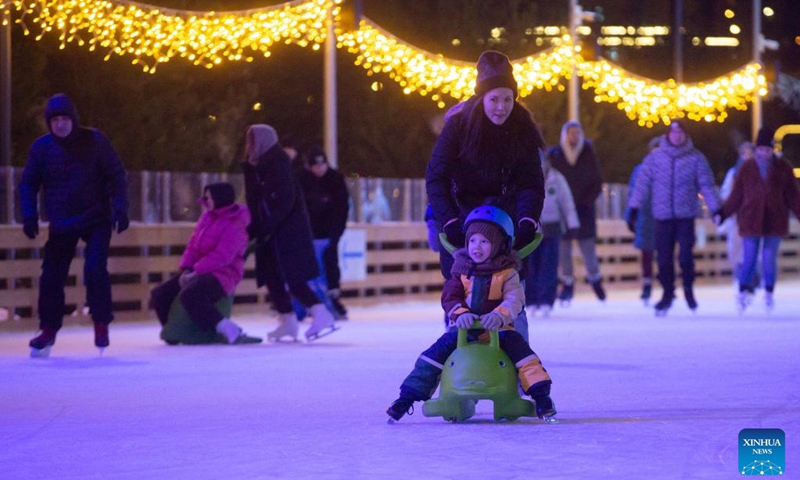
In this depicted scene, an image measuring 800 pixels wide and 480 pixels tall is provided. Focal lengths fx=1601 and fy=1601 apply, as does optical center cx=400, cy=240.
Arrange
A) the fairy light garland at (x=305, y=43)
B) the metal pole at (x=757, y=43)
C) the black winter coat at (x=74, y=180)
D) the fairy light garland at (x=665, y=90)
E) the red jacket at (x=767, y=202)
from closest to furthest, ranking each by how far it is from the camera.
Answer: the black winter coat at (x=74, y=180) → the fairy light garland at (x=305, y=43) → the red jacket at (x=767, y=202) → the fairy light garland at (x=665, y=90) → the metal pole at (x=757, y=43)

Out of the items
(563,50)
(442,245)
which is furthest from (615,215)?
(442,245)

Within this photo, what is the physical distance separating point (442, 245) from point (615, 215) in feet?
57.1

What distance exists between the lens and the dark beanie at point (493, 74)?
749 cm

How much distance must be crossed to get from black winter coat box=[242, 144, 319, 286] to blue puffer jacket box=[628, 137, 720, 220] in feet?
13.0

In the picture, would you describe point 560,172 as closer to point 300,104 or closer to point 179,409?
point 179,409

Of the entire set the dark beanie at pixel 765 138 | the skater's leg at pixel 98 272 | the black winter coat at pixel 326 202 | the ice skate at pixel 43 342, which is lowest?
the ice skate at pixel 43 342

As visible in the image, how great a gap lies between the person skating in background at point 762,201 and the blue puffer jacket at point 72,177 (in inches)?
256

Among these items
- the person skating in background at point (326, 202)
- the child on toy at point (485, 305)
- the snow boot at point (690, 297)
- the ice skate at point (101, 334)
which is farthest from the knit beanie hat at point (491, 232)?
the snow boot at point (690, 297)

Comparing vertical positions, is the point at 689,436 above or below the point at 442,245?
below

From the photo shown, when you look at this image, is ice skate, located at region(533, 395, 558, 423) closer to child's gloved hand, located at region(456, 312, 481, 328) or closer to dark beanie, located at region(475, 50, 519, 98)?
child's gloved hand, located at region(456, 312, 481, 328)

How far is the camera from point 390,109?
29828 mm

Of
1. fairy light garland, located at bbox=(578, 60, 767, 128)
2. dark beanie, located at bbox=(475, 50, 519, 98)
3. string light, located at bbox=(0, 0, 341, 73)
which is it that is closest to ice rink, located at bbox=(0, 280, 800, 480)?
dark beanie, located at bbox=(475, 50, 519, 98)

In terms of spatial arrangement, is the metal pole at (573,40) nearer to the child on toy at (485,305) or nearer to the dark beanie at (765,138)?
the dark beanie at (765,138)

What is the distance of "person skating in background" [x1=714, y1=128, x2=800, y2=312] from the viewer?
50.0ft
